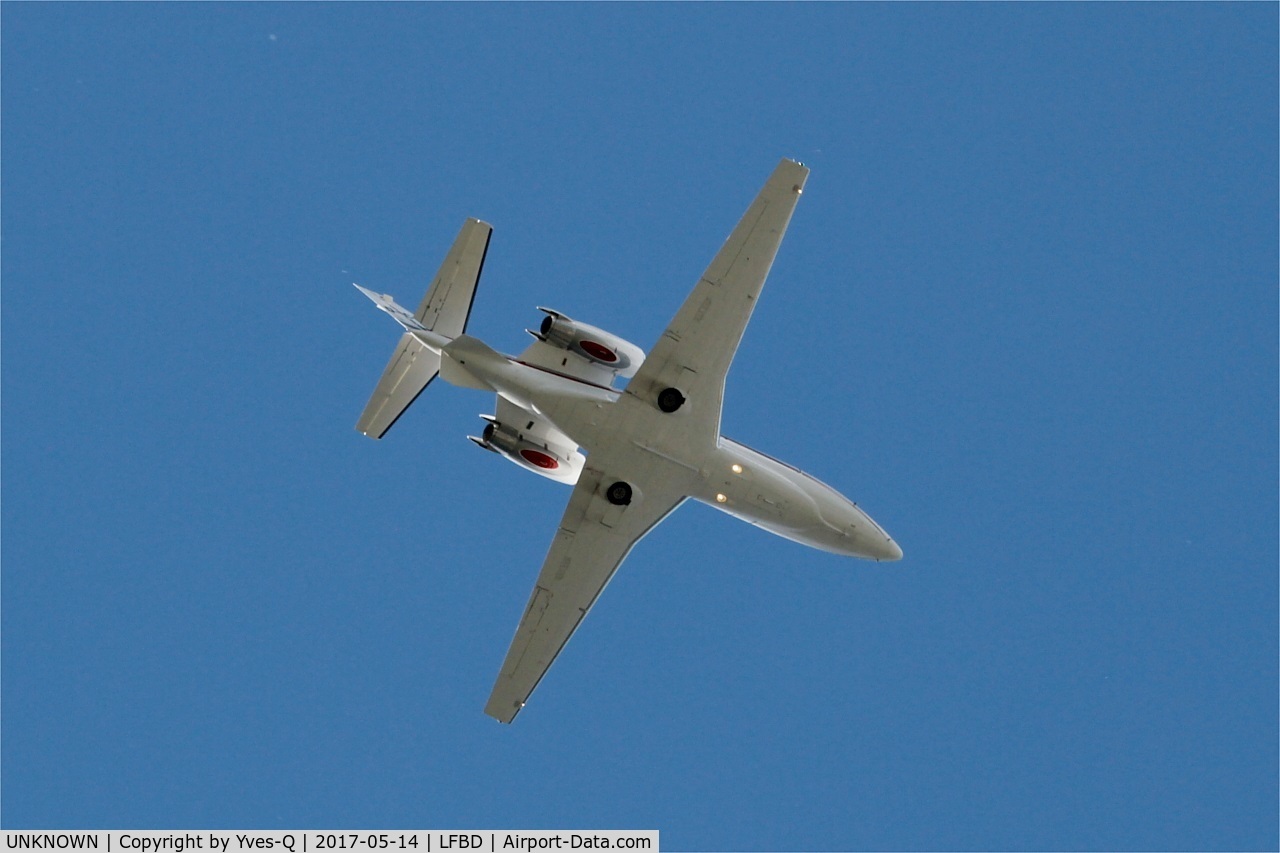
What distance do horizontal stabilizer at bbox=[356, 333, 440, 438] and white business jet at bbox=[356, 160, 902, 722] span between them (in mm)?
32

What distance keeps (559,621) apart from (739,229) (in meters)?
10.5

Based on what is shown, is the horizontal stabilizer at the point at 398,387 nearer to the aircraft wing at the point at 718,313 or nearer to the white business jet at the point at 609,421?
the white business jet at the point at 609,421

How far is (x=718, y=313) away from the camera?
27469 mm

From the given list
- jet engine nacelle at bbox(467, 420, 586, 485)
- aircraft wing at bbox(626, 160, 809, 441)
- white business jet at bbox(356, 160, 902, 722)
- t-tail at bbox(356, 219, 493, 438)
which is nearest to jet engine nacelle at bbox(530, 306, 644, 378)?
white business jet at bbox(356, 160, 902, 722)

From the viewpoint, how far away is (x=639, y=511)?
28453 millimetres

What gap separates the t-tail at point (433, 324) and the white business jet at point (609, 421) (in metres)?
0.03

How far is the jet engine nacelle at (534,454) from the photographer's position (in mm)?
28938

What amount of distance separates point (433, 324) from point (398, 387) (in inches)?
73.5

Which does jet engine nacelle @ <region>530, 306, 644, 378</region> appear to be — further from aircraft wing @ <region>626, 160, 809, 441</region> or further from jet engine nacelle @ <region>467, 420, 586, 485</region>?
jet engine nacelle @ <region>467, 420, 586, 485</region>

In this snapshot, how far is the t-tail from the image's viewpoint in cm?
2912

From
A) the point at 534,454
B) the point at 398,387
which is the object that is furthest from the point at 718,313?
the point at 398,387

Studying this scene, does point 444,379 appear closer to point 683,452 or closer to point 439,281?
point 439,281

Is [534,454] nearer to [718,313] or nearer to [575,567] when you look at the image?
[575,567]

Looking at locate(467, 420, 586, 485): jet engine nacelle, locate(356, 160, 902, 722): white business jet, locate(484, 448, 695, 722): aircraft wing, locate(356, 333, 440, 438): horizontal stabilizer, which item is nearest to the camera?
locate(356, 160, 902, 722): white business jet
